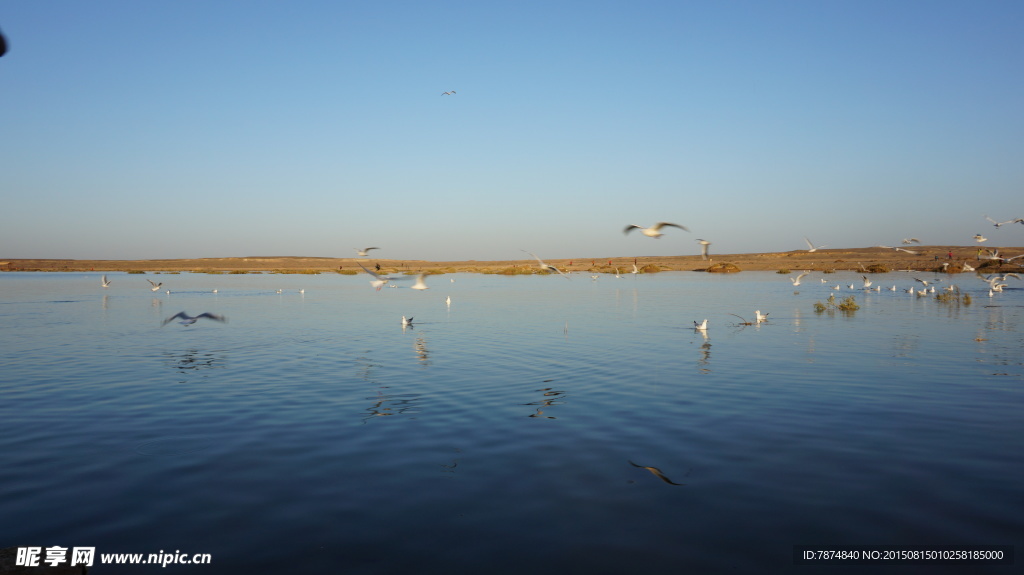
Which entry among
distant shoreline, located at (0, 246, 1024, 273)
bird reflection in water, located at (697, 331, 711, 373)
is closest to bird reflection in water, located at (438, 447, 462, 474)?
bird reflection in water, located at (697, 331, 711, 373)

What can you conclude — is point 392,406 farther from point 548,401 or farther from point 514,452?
point 514,452

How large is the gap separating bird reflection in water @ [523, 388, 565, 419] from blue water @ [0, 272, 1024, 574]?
3.4 inches

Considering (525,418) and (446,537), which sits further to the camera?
(525,418)

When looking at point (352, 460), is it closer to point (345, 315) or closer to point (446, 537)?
point (446, 537)

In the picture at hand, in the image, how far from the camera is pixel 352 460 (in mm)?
9664

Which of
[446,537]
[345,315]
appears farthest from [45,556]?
[345,315]

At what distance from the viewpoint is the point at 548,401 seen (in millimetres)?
13703

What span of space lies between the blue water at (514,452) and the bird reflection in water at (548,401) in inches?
3.4

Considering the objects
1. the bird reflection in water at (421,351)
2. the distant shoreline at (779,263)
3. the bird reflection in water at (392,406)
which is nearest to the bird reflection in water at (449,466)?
the bird reflection in water at (392,406)

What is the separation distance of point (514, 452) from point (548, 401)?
377 cm

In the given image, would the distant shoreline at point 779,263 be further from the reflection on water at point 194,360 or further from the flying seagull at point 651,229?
the reflection on water at point 194,360

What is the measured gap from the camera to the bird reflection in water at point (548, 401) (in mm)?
12516

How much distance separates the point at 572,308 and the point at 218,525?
31.8m

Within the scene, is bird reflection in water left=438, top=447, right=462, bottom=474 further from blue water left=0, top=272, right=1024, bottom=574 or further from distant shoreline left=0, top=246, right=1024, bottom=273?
distant shoreline left=0, top=246, right=1024, bottom=273
